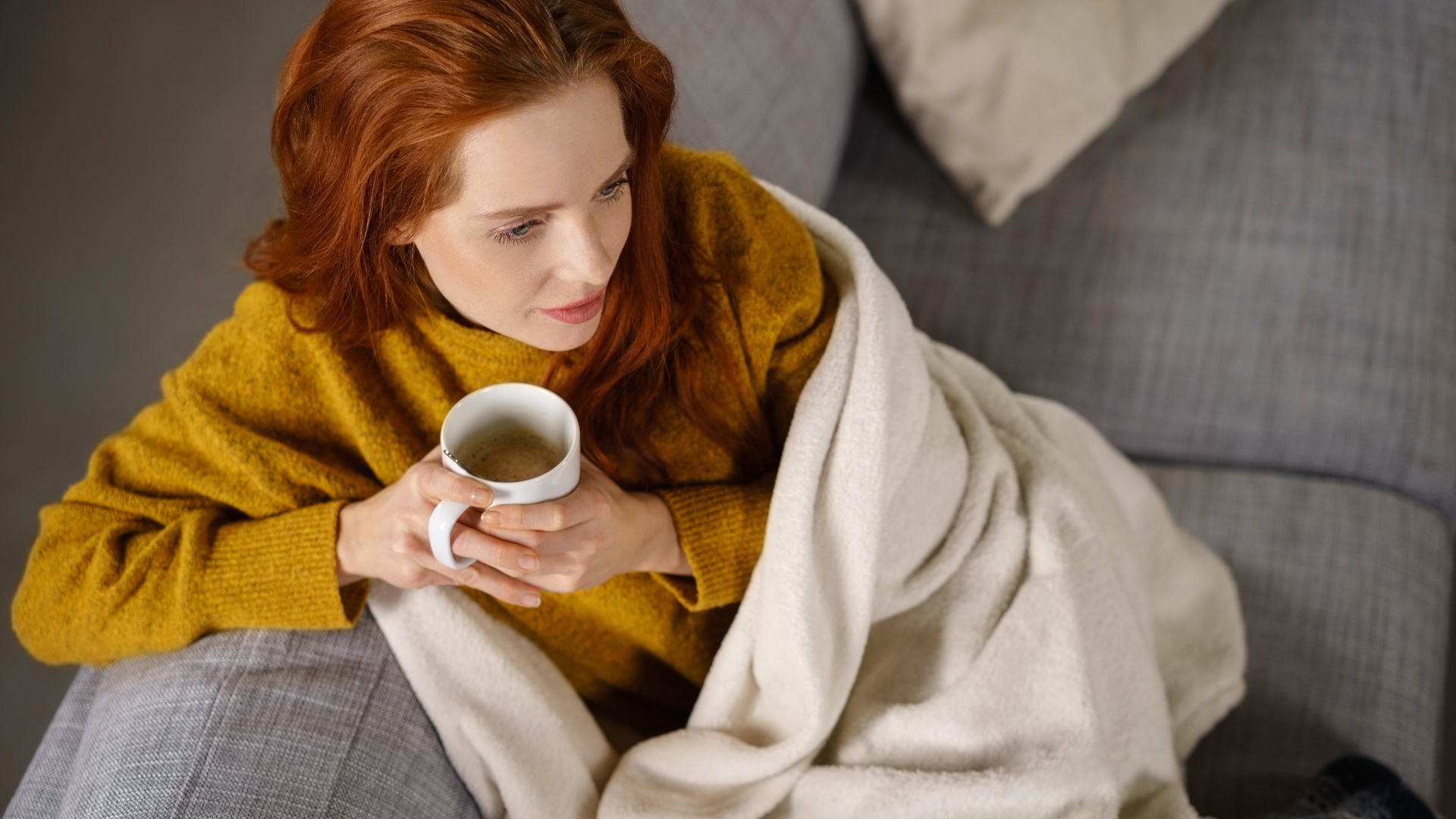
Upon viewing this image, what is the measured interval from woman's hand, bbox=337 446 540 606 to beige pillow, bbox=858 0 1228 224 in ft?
3.31

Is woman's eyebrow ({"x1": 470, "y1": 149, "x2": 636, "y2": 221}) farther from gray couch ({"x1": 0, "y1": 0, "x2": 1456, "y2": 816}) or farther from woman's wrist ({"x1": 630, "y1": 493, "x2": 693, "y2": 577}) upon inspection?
gray couch ({"x1": 0, "y1": 0, "x2": 1456, "y2": 816})

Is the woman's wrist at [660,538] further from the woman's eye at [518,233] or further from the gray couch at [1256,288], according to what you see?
the gray couch at [1256,288]

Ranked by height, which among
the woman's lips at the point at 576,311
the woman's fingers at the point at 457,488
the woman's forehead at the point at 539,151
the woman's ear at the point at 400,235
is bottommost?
the woman's fingers at the point at 457,488

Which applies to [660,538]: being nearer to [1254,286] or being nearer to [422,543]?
[422,543]

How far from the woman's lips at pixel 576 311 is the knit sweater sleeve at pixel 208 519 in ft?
0.92

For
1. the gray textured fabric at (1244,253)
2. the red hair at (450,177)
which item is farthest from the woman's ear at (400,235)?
the gray textured fabric at (1244,253)

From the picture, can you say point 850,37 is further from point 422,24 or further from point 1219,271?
point 422,24

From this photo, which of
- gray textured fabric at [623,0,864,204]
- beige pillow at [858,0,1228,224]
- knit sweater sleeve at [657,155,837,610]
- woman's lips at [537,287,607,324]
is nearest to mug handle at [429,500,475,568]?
woman's lips at [537,287,607,324]

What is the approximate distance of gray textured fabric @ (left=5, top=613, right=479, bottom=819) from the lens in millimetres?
942

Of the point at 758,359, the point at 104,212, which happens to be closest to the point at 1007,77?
the point at 758,359

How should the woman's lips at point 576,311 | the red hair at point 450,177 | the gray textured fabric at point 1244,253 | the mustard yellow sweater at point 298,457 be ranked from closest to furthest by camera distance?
the red hair at point 450,177 < the woman's lips at point 576,311 < the mustard yellow sweater at point 298,457 < the gray textured fabric at point 1244,253

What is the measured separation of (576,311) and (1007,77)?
98 cm

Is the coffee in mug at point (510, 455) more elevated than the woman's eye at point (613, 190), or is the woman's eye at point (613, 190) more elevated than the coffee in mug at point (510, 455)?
the woman's eye at point (613, 190)

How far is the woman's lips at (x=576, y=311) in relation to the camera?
0.93 m
